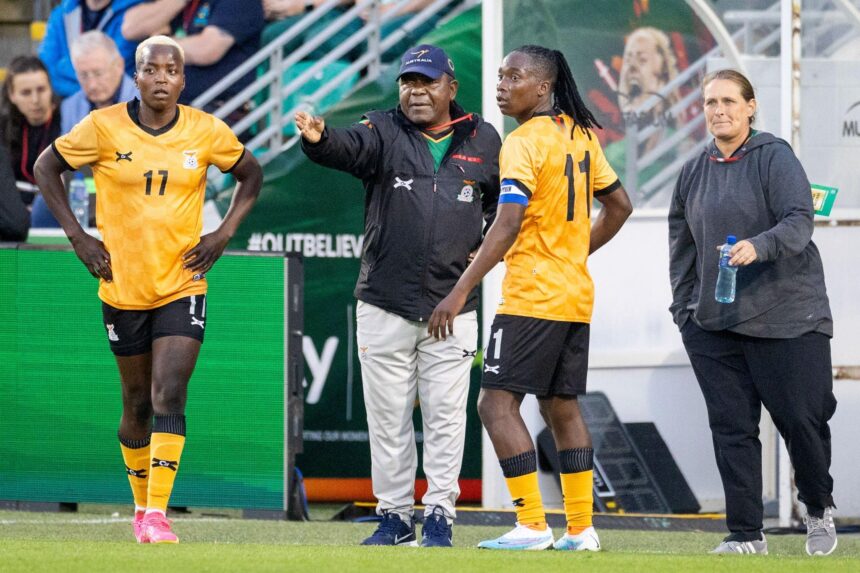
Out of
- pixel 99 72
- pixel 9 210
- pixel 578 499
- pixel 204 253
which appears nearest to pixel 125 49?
pixel 99 72

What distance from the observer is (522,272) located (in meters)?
6.33

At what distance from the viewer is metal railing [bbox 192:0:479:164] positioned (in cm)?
1003

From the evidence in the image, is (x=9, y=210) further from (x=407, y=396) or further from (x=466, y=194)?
(x=466, y=194)

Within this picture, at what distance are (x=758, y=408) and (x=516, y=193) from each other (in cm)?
154

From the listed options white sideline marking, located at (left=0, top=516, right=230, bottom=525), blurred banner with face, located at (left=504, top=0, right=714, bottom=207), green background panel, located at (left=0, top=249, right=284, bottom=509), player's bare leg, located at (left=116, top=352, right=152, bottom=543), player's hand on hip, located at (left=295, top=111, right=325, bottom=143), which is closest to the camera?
player's hand on hip, located at (left=295, top=111, right=325, bottom=143)

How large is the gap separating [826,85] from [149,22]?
444 centimetres

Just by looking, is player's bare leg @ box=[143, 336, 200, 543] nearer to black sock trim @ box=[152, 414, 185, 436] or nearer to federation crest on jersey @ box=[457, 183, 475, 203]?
black sock trim @ box=[152, 414, 185, 436]

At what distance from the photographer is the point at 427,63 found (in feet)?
21.7

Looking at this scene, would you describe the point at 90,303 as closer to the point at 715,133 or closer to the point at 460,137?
the point at 460,137

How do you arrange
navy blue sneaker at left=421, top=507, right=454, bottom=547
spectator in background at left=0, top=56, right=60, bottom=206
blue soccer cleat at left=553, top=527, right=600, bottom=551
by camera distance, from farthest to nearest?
1. spectator in background at left=0, top=56, right=60, bottom=206
2. navy blue sneaker at left=421, top=507, right=454, bottom=547
3. blue soccer cleat at left=553, top=527, right=600, bottom=551

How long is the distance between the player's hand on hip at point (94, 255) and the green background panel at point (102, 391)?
5.40 ft

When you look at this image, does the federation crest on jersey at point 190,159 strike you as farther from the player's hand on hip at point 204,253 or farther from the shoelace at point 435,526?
the shoelace at point 435,526

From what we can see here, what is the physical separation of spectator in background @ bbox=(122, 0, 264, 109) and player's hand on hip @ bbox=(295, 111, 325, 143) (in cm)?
417

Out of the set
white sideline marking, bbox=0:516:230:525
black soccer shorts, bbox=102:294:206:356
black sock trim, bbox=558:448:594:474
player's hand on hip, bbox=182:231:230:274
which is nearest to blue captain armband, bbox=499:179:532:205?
black sock trim, bbox=558:448:594:474
